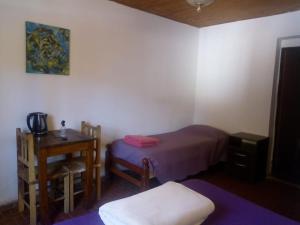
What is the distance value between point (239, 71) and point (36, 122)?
2888 millimetres

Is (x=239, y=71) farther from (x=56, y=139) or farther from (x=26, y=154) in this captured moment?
(x=26, y=154)

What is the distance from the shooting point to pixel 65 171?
7.57ft

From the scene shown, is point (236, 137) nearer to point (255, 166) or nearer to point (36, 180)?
point (255, 166)

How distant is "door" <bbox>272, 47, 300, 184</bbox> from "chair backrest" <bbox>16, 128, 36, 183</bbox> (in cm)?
308

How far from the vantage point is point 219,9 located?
311 centimetres

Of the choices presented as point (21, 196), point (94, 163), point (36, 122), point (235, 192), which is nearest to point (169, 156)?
point (94, 163)

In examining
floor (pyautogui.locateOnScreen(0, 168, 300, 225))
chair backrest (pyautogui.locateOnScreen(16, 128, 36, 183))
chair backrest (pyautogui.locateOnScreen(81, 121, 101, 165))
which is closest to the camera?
chair backrest (pyautogui.locateOnScreen(16, 128, 36, 183))

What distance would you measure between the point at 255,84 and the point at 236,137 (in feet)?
2.78

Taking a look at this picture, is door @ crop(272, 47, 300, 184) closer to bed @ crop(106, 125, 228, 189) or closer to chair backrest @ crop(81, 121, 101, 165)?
bed @ crop(106, 125, 228, 189)

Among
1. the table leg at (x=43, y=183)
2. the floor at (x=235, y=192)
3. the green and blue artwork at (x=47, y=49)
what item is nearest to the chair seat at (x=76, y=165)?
the table leg at (x=43, y=183)

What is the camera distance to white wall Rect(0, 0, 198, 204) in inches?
92.4

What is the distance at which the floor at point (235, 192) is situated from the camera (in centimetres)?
227

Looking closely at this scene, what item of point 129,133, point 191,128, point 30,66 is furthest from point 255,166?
point 30,66

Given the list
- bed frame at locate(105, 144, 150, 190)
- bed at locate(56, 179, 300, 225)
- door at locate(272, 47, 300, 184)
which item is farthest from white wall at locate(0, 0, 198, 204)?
bed at locate(56, 179, 300, 225)
